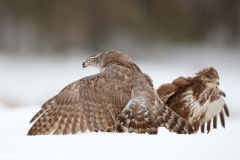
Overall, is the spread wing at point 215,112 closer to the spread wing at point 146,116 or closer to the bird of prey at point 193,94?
the bird of prey at point 193,94

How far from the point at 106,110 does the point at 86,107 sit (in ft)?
0.23

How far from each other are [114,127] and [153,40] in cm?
208

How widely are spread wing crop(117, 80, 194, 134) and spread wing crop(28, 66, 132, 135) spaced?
0.03 metres

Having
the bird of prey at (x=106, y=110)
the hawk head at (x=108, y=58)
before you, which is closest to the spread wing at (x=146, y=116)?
the bird of prey at (x=106, y=110)

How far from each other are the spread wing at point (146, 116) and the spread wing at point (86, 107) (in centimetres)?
3

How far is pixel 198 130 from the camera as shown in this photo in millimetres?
1862

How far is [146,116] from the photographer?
144 cm

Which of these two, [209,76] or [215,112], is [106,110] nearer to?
[209,76]

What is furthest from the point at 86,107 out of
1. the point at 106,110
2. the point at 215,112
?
the point at 215,112

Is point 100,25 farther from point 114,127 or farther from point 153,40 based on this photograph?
point 114,127

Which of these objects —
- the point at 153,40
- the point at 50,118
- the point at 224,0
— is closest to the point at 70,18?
the point at 153,40

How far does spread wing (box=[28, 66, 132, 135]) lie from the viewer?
1.42 metres

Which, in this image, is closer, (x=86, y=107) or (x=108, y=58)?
(x=86, y=107)

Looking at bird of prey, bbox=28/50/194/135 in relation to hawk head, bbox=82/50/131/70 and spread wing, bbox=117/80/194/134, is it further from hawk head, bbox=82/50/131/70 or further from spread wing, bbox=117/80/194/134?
hawk head, bbox=82/50/131/70
